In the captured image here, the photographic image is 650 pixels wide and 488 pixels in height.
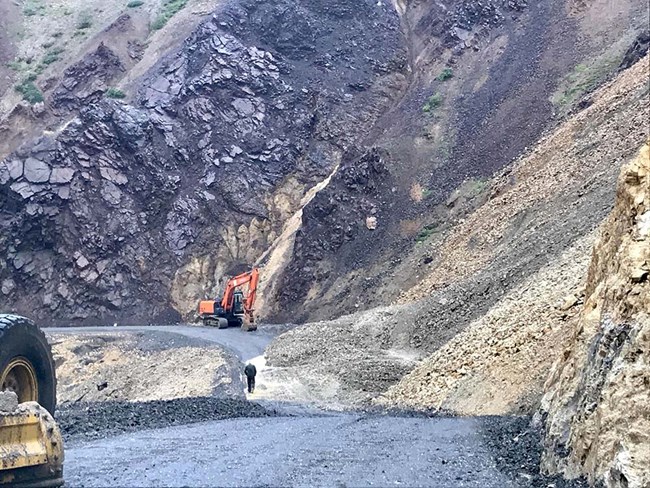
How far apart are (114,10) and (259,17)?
14829mm

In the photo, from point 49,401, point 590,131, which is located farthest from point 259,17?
point 49,401

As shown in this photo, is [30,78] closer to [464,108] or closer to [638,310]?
[464,108]

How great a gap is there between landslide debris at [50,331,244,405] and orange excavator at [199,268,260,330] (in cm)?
347

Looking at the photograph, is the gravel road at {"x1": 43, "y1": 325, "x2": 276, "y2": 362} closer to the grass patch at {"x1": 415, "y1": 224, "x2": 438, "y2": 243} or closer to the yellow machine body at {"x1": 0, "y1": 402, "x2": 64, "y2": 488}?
the grass patch at {"x1": 415, "y1": 224, "x2": 438, "y2": 243}

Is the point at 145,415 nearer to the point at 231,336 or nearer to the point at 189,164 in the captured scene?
the point at 231,336

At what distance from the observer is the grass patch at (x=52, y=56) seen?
48.9 meters

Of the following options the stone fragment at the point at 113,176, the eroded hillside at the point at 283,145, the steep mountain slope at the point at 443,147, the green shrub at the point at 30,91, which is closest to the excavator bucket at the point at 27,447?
the steep mountain slope at the point at 443,147

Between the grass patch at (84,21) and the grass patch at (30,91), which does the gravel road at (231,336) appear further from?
the grass patch at (84,21)

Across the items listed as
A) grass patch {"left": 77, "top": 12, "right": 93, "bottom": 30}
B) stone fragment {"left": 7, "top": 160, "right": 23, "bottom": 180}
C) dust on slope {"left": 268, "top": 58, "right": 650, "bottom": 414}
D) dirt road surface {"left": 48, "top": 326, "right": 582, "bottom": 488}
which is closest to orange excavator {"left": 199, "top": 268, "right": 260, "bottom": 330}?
dust on slope {"left": 268, "top": 58, "right": 650, "bottom": 414}

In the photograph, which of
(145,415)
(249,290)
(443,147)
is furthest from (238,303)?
(145,415)

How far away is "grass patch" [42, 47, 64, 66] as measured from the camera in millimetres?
48906

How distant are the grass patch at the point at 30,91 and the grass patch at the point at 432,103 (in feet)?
78.7

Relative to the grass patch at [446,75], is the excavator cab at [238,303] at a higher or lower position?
lower

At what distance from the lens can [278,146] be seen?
129 feet
